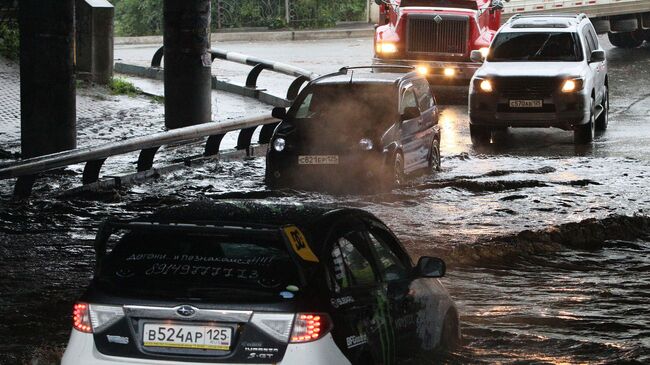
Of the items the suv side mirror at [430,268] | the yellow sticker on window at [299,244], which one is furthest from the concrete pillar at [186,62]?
the yellow sticker on window at [299,244]

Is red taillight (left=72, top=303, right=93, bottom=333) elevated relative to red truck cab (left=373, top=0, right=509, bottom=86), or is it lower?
lower

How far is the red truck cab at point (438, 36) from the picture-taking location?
28.5 m

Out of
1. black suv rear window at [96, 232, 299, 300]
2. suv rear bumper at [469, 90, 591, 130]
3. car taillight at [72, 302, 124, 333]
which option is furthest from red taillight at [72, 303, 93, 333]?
suv rear bumper at [469, 90, 591, 130]

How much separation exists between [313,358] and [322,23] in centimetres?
4053

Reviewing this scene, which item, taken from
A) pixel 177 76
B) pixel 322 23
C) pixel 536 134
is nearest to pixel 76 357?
pixel 177 76

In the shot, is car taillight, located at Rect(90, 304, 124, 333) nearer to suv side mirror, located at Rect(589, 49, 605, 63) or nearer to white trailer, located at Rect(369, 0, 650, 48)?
suv side mirror, located at Rect(589, 49, 605, 63)

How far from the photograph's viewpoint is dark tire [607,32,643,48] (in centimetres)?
4012

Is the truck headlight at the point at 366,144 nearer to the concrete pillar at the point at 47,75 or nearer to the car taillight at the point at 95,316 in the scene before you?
the concrete pillar at the point at 47,75

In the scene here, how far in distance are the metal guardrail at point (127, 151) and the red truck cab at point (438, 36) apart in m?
7.17

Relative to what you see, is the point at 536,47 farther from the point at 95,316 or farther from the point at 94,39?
the point at 95,316

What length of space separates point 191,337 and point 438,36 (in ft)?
75.5

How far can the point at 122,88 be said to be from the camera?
28.0 metres

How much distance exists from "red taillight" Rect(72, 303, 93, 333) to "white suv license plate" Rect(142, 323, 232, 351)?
34 centimetres

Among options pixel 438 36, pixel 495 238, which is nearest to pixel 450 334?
pixel 495 238
